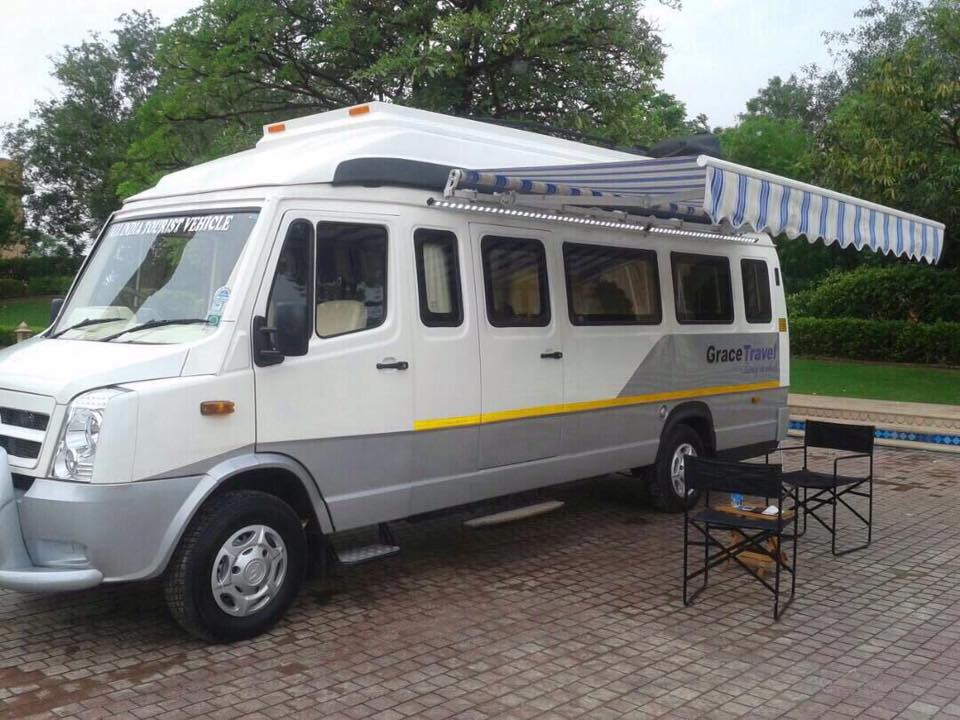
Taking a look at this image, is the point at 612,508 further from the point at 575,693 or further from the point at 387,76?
the point at 387,76

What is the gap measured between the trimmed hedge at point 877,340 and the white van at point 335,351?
12.9 meters

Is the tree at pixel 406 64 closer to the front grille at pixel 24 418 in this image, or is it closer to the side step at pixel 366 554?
the side step at pixel 366 554

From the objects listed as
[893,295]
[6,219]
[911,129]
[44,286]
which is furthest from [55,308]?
[44,286]

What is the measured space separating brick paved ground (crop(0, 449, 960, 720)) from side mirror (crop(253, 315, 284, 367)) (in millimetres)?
1586

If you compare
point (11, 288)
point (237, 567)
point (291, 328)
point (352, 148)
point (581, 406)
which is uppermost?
point (11, 288)

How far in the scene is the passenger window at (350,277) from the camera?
227 inches

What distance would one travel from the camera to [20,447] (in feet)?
16.8

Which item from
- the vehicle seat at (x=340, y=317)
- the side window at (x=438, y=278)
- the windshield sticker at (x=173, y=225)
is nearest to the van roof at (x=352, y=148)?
the windshield sticker at (x=173, y=225)

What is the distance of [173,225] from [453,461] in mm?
2362

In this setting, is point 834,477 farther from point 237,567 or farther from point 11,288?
point 11,288

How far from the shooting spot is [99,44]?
146 ft

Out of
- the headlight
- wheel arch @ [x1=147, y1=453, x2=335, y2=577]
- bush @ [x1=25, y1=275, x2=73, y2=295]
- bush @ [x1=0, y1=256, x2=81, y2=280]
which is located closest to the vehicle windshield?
the headlight

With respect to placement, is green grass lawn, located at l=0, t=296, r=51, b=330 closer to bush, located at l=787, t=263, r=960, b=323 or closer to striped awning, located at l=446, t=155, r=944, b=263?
bush, located at l=787, t=263, r=960, b=323

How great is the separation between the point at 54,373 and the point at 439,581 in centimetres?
290
